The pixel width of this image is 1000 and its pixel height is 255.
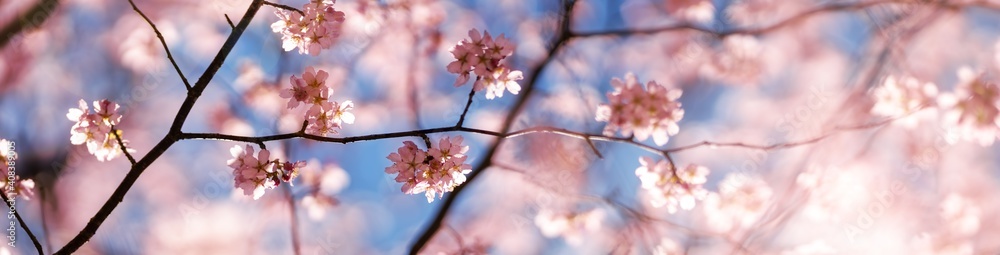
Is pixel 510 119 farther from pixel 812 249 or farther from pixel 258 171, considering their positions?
pixel 812 249

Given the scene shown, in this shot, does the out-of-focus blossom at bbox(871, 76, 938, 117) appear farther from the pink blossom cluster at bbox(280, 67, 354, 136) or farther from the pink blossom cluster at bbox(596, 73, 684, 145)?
the pink blossom cluster at bbox(280, 67, 354, 136)

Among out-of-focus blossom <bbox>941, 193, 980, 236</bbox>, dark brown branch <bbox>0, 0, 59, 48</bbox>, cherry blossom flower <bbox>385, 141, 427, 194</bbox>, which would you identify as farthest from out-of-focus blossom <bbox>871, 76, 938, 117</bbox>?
dark brown branch <bbox>0, 0, 59, 48</bbox>

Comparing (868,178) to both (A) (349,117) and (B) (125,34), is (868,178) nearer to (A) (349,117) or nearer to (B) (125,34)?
(A) (349,117)

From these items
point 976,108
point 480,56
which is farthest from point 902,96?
point 480,56

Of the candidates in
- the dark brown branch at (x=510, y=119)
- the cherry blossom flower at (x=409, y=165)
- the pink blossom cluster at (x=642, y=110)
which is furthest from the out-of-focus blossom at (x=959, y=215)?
the cherry blossom flower at (x=409, y=165)

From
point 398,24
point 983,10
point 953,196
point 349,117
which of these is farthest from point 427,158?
point 953,196

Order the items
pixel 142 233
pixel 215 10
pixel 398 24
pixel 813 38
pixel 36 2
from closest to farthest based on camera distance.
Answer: pixel 36 2 < pixel 142 233 < pixel 215 10 < pixel 398 24 < pixel 813 38
